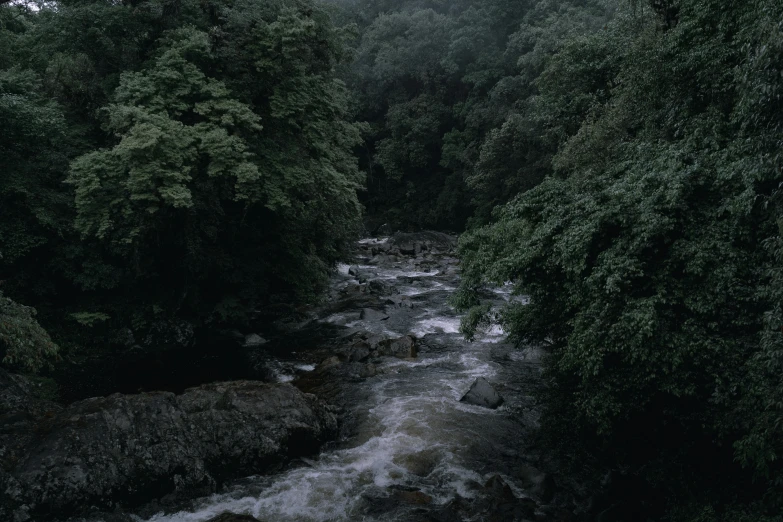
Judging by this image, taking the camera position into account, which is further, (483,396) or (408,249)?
(408,249)

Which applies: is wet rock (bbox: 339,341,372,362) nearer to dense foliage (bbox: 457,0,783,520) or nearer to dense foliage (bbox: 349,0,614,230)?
dense foliage (bbox: 457,0,783,520)

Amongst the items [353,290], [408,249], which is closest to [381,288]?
[353,290]

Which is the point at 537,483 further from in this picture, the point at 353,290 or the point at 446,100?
the point at 446,100

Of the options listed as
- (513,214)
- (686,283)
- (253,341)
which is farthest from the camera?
(253,341)

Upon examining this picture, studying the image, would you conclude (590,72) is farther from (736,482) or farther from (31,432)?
(31,432)

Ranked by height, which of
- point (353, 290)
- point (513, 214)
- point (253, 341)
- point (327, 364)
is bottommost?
point (327, 364)

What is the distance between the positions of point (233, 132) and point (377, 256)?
55.9ft

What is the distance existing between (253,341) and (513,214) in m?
9.25

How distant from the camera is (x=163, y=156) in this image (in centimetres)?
1193

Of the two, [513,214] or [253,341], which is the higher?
[513,214]

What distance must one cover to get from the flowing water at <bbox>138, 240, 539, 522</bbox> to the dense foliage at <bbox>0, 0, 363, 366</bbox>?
4.00 m

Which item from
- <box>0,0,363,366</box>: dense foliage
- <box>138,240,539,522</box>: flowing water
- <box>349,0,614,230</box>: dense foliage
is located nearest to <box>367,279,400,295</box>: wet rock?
<box>138,240,539,522</box>: flowing water

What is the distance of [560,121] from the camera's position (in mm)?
17953

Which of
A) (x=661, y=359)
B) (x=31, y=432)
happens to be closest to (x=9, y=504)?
(x=31, y=432)
